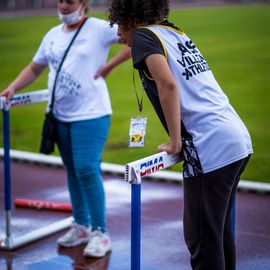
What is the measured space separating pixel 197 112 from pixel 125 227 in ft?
8.35

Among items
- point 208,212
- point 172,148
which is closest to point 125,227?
point 208,212

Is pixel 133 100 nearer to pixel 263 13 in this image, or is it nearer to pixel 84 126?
pixel 84 126

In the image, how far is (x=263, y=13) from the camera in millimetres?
30094

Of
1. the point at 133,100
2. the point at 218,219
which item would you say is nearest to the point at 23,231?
the point at 218,219

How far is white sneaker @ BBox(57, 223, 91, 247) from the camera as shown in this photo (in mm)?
5000

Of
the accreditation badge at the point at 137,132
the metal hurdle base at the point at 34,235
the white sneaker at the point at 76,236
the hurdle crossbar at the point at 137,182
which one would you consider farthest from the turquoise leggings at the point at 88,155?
the hurdle crossbar at the point at 137,182

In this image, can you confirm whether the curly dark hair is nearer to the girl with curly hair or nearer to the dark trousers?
the girl with curly hair

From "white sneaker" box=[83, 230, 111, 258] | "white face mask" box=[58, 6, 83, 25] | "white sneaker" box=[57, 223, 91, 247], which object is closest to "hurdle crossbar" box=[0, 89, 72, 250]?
"white sneaker" box=[57, 223, 91, 247]

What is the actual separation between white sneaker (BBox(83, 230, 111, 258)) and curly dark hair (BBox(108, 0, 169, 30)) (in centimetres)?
203

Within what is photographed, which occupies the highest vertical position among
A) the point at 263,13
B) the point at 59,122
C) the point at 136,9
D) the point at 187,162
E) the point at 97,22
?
the point at 136,9

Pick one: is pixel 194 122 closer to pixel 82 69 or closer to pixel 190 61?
pixel 190 61

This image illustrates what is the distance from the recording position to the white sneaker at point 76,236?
500 centimetres

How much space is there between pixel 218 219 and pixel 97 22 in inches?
77.9

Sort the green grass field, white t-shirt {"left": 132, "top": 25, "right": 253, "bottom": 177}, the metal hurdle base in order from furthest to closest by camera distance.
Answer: the green grass field → the metal hurdle base → white t-shirt {"left": 132, "top": 25, "right": 253, "bottom": 177}
